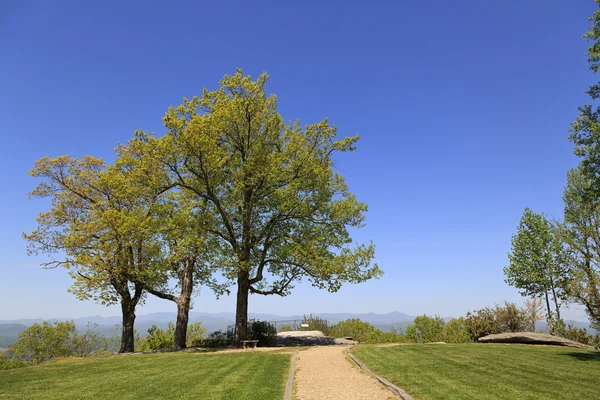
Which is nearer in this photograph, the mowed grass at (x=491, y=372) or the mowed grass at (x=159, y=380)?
the mowed grass at (x=491, y=372)

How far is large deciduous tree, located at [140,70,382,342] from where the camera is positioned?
22.5 m

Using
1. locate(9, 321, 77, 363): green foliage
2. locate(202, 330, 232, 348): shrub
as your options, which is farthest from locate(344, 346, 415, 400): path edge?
locate(9, 321, 77, 363): green foliage

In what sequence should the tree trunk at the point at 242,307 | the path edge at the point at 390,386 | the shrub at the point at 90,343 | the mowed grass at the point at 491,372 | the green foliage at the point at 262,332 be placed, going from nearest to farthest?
1. the path edge at the point at 390,386
2. the mowed grass at the point at 491,372
3. the tree trunk at the point at 242,307
4. the green foliage at the point at 262,332
5. the shrub at the point at 90,343

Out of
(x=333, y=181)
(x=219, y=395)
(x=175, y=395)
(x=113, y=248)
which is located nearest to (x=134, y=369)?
(x=175, y=395)

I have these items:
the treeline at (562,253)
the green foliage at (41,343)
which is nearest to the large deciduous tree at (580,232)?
the treeline at (562,253)

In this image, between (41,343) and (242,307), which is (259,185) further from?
(41,343)

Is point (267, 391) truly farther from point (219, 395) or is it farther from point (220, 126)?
point (220, 126)

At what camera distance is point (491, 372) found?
11.8m

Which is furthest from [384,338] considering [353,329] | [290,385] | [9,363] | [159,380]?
[9,363]

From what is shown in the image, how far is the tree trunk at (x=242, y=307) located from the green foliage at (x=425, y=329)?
15034 millimetres

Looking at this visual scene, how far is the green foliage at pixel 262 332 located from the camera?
85.2 ft

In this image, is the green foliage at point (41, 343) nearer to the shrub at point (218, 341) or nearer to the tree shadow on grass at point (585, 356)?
the shrub at point (218, 341)

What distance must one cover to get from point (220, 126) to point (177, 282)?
517 inches

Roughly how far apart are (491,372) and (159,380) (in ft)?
37.3
